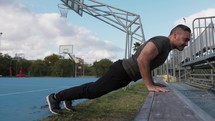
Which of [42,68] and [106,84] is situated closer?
[106,84]

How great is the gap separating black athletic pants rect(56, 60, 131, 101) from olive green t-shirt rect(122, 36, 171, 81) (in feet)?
0.37

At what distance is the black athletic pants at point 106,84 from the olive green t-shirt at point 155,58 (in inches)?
4.4

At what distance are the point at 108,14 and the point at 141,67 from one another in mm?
12133

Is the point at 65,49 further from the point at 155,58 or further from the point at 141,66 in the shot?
the point at 141,66

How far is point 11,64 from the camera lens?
76688 mm

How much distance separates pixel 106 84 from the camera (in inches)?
177

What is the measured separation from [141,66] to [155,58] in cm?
28

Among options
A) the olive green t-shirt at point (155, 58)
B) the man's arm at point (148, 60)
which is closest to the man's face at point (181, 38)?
the olive green t-shirt at point (155, 58)

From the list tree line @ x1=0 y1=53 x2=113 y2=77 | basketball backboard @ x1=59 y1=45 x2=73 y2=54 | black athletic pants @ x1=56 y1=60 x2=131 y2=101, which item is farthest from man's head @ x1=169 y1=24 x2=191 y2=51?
tree line @ x1=0 y1=53 x2=113 y2=77

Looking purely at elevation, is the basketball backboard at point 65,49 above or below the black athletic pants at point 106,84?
above

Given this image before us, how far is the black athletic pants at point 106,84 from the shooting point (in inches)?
170

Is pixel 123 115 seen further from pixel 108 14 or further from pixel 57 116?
pixel 108 14

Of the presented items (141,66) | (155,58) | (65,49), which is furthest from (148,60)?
(65,49)

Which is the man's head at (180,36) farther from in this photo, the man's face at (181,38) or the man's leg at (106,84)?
the man's leg at (106,84)
